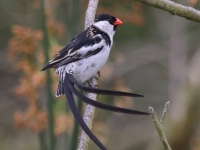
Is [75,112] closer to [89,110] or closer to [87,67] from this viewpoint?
[89,110]

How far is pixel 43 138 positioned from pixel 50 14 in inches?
36.5

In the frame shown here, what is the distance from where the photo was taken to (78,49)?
321 centimetres

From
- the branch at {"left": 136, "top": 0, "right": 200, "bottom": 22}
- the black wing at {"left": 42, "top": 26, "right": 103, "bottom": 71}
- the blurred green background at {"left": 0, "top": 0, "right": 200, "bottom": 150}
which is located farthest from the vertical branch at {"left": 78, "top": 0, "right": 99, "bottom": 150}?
the blurred green background at {"left": 0, "top": 0, "right": 200, "bottom": 150}

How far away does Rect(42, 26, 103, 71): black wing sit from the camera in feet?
10.4

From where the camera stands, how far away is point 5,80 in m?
6.79

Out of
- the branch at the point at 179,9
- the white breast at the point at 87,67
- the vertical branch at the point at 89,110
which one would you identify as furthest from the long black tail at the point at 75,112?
the branch at the point at 179,9

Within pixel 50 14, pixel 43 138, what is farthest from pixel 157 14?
pixel 43 138

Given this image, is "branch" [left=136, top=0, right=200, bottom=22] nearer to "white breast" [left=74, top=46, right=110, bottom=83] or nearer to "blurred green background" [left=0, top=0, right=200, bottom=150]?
"white breast" [left=74, top=46, right=110, bottom=83]

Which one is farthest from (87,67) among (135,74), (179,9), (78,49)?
(135,74)

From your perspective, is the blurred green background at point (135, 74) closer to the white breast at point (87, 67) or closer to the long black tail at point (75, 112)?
the white breast at point (87, 67)

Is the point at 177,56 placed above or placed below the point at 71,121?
below

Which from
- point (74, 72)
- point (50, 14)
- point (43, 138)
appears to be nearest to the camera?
point (74, 72)

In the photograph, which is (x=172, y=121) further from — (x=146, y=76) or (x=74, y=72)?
(x=74, y=72)

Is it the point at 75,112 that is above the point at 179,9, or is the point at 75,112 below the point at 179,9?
below
